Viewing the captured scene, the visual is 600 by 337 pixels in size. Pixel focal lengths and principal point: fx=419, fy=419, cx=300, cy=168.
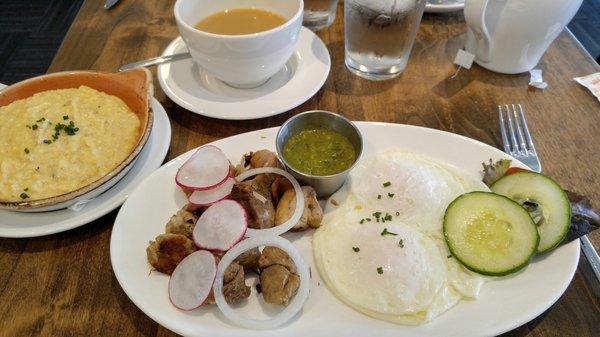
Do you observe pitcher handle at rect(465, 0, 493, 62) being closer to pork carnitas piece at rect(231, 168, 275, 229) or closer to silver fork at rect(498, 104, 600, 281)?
silver fork at rect(498, 104, 600, 281)

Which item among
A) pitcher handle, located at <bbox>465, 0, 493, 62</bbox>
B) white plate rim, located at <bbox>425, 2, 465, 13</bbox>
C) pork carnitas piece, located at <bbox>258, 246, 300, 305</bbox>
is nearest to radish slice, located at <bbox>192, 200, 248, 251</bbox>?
pork carnitas piece, located at <bbox>258, 246, 300, 305</bbox>

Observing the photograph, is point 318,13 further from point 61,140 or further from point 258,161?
point 61,140

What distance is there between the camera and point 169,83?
8.39 feet

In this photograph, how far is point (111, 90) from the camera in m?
2.33

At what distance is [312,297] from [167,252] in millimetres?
619

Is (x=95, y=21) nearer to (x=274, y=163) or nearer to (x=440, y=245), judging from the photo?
(x=274, y=163)

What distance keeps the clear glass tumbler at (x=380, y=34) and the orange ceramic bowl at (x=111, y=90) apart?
1.31m

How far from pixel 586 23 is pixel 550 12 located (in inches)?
183

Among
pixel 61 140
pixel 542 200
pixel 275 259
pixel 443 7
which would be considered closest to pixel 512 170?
pixel 542 200

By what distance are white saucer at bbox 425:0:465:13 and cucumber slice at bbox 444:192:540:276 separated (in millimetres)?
1984

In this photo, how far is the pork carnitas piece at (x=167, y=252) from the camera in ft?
5.60

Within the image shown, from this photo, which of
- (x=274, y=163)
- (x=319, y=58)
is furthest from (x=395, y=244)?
(x=319, y=58)

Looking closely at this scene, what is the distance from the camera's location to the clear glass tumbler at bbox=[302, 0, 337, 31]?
126 inches

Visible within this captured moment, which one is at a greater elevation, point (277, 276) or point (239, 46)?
point (239, 46)
